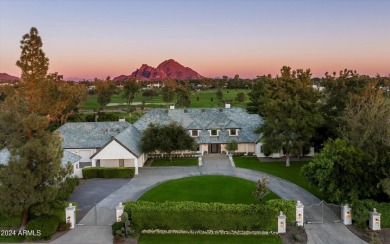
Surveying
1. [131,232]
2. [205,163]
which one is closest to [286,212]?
[131,232]

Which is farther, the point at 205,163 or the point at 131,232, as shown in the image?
the point at 205,163

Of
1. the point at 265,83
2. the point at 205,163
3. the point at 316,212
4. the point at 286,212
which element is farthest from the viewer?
the point at 265,83

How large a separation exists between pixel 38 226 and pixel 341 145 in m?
23.7

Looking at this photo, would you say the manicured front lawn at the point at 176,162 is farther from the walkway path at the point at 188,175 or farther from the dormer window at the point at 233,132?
the dormer window at the point at 233,132

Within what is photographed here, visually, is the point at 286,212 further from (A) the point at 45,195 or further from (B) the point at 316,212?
(A) the point at 45,195

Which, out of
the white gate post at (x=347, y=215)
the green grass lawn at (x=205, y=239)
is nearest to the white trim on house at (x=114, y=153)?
the green grass lawn at (x=205, y=239)

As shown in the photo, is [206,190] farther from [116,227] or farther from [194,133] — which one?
[194,133]

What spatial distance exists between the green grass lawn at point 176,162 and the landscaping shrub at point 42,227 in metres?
23.0

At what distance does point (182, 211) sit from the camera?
85.0 feet

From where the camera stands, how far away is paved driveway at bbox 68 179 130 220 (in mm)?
32484

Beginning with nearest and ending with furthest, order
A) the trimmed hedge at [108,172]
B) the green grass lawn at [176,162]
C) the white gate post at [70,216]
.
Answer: the white gate post at [70,216] → the trimmed hedge at [108,172] → the green grass lawn at [176,162]

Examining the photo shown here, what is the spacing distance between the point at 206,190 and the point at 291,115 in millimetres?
16287

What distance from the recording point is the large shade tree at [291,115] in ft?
147

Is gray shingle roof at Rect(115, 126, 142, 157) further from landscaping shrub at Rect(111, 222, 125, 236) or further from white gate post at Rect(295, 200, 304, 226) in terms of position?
white gate post at Rect(295, 200, 304, 226)
